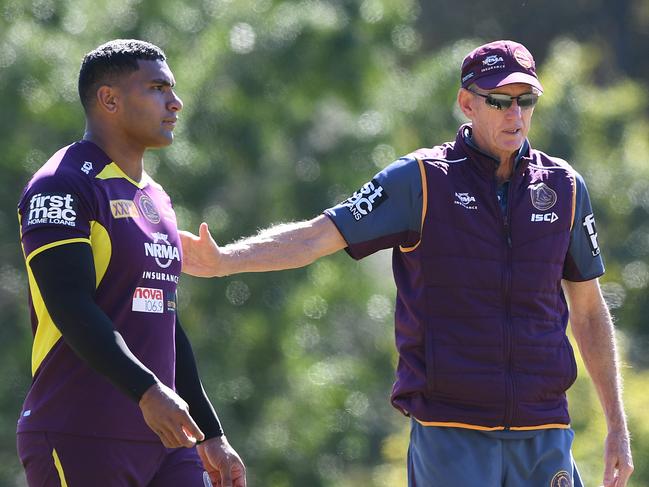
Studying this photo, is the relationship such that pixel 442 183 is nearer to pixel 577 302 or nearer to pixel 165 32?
pixel 577 302

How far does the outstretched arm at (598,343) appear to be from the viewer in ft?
17.9

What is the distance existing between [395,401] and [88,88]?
154 cm

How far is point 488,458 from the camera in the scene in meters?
5.05

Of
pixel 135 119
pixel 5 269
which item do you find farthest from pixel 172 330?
pixel 5 269

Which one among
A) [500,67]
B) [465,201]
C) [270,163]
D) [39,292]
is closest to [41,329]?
[39,292]

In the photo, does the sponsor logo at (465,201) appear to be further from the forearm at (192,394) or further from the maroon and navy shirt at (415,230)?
the forearm at (192,394)

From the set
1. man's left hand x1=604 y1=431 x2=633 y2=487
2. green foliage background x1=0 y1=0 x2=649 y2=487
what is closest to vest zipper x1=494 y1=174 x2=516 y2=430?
man's left hand x1=604 y1=431 x2=633 y2=487

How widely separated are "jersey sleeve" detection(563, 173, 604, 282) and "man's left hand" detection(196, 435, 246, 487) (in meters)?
1.45

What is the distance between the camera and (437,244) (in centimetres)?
515

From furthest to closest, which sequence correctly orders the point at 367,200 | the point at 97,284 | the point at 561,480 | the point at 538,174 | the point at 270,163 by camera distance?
the point at 270,163 → the point at 538,174 → the point at 367,200 → the point at 561,480 → the point at 97,284

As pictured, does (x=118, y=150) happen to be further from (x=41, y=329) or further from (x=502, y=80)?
(x=502, y=80)

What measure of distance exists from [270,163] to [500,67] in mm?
9472

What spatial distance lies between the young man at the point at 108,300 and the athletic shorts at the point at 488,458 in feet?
2.33

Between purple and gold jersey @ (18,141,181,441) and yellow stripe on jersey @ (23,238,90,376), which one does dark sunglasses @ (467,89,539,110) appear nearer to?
purple and gold jersey @ (18,141,181,441)
